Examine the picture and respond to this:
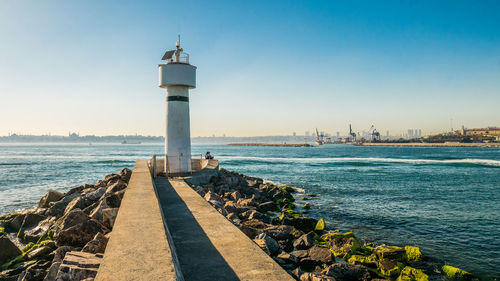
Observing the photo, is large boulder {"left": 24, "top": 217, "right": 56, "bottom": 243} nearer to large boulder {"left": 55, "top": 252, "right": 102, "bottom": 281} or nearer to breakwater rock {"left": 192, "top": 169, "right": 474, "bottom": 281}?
breakwater rock {"left": 192, "top": 169, "right": 474, "bottom": 281}

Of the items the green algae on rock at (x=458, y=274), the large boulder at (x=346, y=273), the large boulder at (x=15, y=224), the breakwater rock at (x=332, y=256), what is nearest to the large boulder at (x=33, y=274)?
the breakwater rock at (x=332, y=256)

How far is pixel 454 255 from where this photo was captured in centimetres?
807

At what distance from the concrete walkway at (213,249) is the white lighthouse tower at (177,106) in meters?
5.78

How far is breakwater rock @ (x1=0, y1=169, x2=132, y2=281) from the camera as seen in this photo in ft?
14.5

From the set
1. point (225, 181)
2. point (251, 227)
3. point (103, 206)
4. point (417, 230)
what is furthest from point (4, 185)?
point (417, 230)

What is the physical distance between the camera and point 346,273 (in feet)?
19.1

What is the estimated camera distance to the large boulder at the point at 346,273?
19.0 feet

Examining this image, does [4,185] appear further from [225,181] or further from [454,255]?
[454,255]

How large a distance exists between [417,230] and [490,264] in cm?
283

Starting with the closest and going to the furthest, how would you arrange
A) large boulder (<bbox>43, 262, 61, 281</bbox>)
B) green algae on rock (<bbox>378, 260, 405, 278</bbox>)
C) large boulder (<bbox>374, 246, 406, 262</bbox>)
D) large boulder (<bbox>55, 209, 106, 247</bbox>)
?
1. large boulder (<bbox>43, 262, 61, 281</bbox>)
2. large boulder (<bbox>55, 209, 106, 247</bbox>)
3. green algae on rock (<bbox>378, 260, 405, 278</bbox>)
4. large boulder (<bbox>374, 246, 406, 262</bbox>)

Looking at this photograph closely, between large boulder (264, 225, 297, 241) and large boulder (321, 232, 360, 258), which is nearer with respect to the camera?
large boulder (321, 232, 360, 258)

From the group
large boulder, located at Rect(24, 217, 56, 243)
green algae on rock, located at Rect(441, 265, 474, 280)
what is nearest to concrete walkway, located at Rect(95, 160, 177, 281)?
large boulder, located at Rect(24, 217, 56, 243)

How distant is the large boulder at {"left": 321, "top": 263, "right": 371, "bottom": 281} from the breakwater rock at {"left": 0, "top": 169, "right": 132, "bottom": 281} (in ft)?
12.9

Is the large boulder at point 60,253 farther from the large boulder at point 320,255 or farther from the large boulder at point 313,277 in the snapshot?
the large boulder at point 320,255
